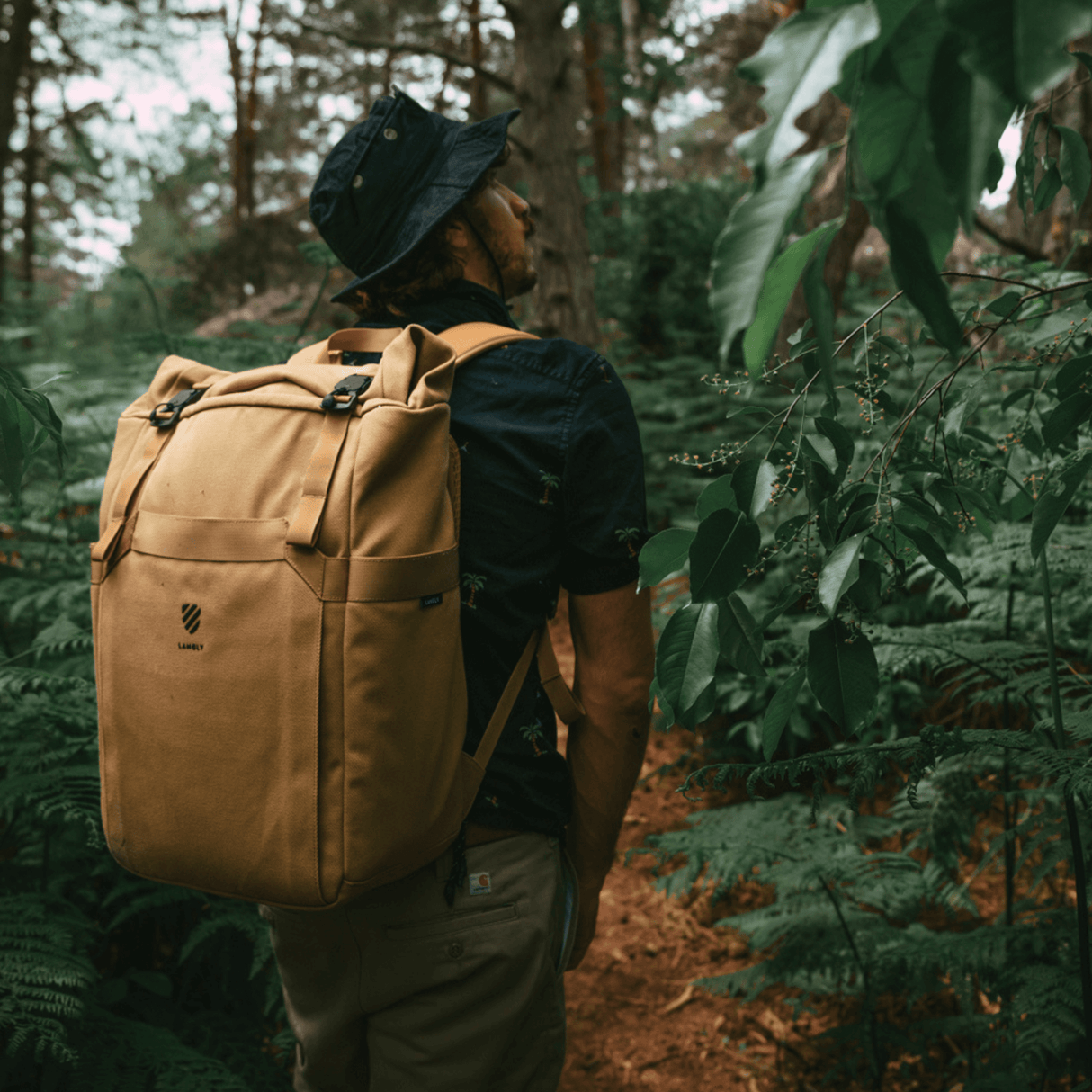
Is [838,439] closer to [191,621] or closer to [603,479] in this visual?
[603,479]

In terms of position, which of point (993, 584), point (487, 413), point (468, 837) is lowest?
point (468, 837)

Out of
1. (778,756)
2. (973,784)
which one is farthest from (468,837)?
(778,756)

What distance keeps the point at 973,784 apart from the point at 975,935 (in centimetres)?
69

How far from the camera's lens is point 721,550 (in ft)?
2.84

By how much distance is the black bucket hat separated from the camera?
1432mm

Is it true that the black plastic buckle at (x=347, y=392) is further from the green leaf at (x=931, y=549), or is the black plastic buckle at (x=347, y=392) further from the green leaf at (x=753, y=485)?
the green leaf at (x=931, y=549)

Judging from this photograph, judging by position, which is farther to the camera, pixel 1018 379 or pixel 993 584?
pixel 1018 379

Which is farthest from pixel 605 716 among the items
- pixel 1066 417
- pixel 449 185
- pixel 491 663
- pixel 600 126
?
pixel 600 126

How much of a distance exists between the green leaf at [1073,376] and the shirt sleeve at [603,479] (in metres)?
0.58

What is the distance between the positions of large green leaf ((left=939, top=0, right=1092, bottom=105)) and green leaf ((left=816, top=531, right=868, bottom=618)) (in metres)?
0.51

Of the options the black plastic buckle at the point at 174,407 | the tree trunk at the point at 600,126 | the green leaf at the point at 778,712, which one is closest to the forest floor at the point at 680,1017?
the green leaf at the point at 778,712

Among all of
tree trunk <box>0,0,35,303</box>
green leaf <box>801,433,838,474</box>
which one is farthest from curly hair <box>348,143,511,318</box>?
tree trunk <box>0,0,35,303</box>

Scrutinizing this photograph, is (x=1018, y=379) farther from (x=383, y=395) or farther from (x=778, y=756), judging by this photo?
(x=383, y=395)

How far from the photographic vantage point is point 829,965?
7.23 feet
